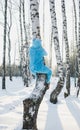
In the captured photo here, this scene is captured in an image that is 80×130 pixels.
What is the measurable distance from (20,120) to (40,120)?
635mm

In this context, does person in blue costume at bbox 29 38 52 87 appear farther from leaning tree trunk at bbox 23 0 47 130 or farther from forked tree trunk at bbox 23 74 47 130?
forked tree trunk at bbox 23 74 47 130

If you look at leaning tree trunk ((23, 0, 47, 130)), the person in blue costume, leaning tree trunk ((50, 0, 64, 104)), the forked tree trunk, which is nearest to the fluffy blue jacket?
the person in blue costume

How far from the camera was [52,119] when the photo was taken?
944 cm

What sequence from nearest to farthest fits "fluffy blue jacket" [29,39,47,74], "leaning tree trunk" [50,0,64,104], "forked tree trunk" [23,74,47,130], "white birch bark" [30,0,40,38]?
"forked tree trunk" [23,74,47,130]
"fluffy blue jacket" [29,39,47,74]
"white birch bark" [30,0,40,38]
"leaning tree trunk" [50,0,64,104]

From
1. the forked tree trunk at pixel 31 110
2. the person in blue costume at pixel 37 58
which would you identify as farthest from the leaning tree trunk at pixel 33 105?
the person in blue costume at pixel 37 58

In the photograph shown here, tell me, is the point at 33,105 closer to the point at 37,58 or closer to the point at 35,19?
the point at 37,58

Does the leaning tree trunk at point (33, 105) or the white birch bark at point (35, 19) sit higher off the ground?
the white birch bark at point (35, 19)

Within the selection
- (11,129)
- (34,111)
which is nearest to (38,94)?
(34,111)

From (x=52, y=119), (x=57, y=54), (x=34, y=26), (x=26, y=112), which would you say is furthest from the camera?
(x=57, y=54)

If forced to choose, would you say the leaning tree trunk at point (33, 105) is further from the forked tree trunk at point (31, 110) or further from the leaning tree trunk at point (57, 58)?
the leaning tree trunk at point (57, 58)

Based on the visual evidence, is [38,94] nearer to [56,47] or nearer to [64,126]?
[64,126]

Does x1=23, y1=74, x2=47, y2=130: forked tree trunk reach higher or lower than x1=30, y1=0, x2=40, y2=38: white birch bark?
lower

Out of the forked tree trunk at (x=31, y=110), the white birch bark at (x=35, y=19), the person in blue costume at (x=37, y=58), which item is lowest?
the forked tree trunk at (x=31, y=110)

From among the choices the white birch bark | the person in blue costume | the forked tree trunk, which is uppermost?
the white birch bark
